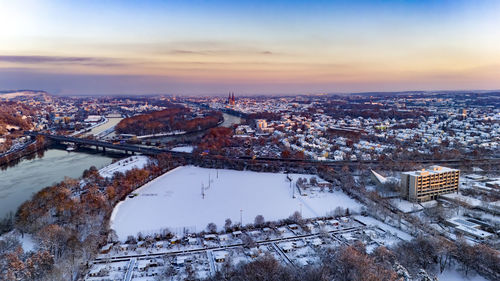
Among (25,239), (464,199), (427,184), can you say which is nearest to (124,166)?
(25,239)

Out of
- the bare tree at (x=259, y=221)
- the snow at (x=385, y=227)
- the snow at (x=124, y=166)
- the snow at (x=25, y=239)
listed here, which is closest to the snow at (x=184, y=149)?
the snow at (x=124, y=166)

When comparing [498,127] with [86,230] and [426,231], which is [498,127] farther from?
[86,230]

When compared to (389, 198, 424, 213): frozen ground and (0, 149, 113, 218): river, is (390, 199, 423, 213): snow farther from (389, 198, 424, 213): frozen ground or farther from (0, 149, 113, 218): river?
(0, 149, 113, 218): river

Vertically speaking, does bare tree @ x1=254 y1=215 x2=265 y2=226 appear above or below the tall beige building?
below

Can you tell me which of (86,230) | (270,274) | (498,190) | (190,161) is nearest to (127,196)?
(86,230)

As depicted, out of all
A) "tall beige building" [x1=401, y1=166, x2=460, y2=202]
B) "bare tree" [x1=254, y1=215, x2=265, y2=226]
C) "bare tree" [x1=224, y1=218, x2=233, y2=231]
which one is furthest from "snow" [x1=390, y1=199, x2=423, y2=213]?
"bare tree" [x1=224, y1=218, x2=233, y2=231]

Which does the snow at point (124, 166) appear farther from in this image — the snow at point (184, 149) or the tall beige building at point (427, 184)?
the tall beige building at point (427, 184)
